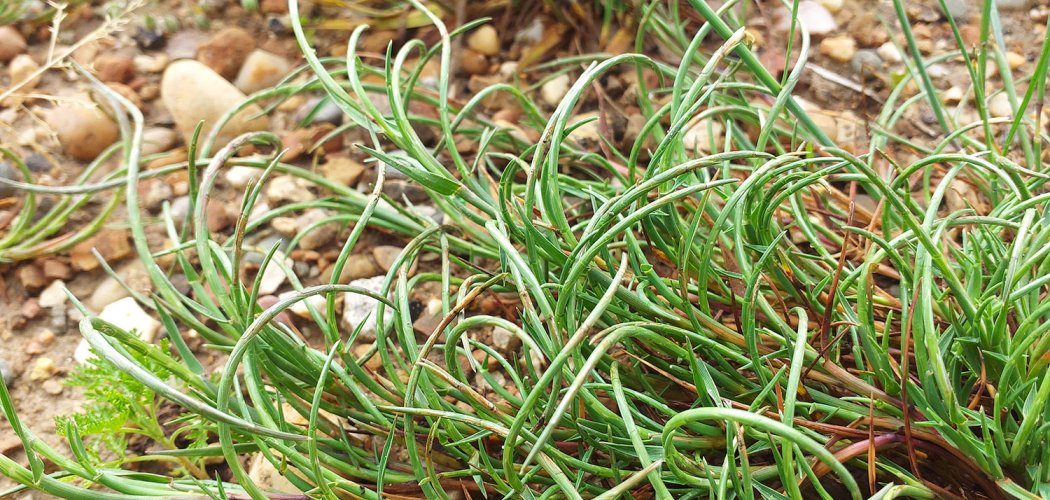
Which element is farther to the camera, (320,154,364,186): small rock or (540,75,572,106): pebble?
(540,75,572,106): pebble

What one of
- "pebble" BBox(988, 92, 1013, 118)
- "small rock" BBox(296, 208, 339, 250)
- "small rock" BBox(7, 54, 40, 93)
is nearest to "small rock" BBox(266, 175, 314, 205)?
"small rock" BBox(296, 208, 339, 250)

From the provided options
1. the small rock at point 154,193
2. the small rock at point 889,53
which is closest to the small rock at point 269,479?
the small rock at point 154,193

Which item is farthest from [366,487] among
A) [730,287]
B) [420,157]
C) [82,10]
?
[82,10]

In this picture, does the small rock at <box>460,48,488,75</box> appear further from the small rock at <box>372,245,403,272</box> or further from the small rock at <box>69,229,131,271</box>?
the small rock at <box>69,229,131,271</box>

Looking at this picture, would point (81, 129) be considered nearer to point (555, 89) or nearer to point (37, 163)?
point (37, 163)

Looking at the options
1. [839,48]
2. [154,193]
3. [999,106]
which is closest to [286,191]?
[154,193]

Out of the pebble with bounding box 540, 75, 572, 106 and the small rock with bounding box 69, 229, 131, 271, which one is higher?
the pebble with bounding box 540, 75, 572, 106
